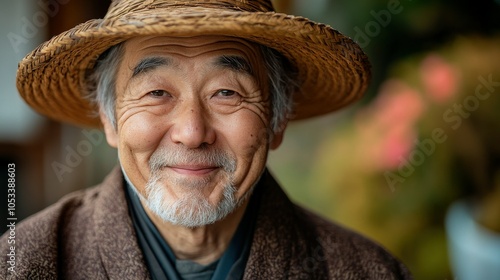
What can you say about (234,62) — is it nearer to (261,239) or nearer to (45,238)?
(261,239)

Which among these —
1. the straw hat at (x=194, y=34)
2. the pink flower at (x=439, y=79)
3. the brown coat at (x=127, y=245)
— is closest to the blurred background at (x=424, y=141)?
the pink flower at (x=439, y=79)

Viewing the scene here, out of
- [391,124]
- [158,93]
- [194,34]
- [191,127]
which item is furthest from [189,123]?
[391,124]

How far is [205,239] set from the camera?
83.4 inches

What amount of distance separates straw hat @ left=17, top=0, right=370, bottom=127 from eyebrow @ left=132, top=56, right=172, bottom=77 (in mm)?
88

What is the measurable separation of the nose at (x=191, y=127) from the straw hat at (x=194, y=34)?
23 centimetres

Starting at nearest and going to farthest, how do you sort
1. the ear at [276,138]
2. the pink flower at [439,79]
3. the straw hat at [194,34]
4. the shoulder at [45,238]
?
the straw hat at [194,34] → the shoulder at [45,238] → the ear at [276,138] → the pink flower at [439,79]

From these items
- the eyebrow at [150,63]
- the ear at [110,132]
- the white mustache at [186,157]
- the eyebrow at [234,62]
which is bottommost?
the ear at [110,132]

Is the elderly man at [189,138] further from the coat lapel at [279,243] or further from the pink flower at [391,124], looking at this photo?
the pink flower at [391,124]

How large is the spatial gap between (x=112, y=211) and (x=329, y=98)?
90 centimetres

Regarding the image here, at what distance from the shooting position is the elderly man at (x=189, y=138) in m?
1.83

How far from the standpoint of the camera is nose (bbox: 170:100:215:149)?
183 cm

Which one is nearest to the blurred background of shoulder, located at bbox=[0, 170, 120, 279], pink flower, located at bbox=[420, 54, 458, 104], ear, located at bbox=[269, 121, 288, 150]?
pink flower, located at bbox=[420, 54, 458, 104]

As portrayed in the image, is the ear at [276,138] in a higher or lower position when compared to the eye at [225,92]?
lower

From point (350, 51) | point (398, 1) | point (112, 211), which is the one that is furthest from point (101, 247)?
point (398, 1)
